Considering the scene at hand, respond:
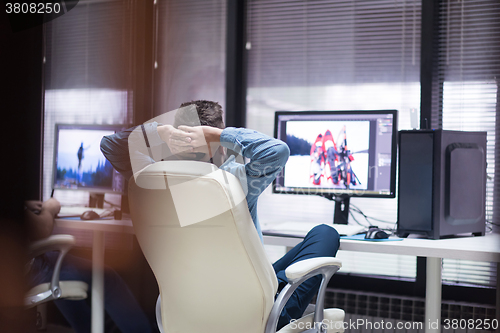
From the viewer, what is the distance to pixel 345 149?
1901 mm

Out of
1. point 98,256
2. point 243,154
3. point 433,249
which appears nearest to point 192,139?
point 243,154

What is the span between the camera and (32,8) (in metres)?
1.13

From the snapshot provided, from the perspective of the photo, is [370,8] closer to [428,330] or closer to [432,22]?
[432,22]

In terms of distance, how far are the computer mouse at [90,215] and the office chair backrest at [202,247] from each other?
50 cm

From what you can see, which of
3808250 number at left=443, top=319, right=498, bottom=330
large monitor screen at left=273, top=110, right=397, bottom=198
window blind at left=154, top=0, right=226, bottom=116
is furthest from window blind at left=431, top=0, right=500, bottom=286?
window blind at left=154, top=0, right=226, bottom=116

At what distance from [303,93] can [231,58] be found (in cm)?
47

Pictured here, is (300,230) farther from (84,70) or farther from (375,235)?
(84,70)

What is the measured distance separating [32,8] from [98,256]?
1011 mm

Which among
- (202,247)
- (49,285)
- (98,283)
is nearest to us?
(202,247)

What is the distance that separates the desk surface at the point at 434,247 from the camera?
142cm

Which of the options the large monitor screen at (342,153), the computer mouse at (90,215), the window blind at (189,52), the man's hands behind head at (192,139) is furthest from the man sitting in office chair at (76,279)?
the window blind at (189,52)

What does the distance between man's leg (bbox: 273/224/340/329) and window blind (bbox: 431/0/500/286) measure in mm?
949

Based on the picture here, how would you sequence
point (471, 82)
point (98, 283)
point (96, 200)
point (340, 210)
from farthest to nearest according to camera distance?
point (471, 82)
point (340, 210)
point (98, 283)
point (96, 200)

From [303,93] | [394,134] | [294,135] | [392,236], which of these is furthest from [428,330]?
[303,93]
